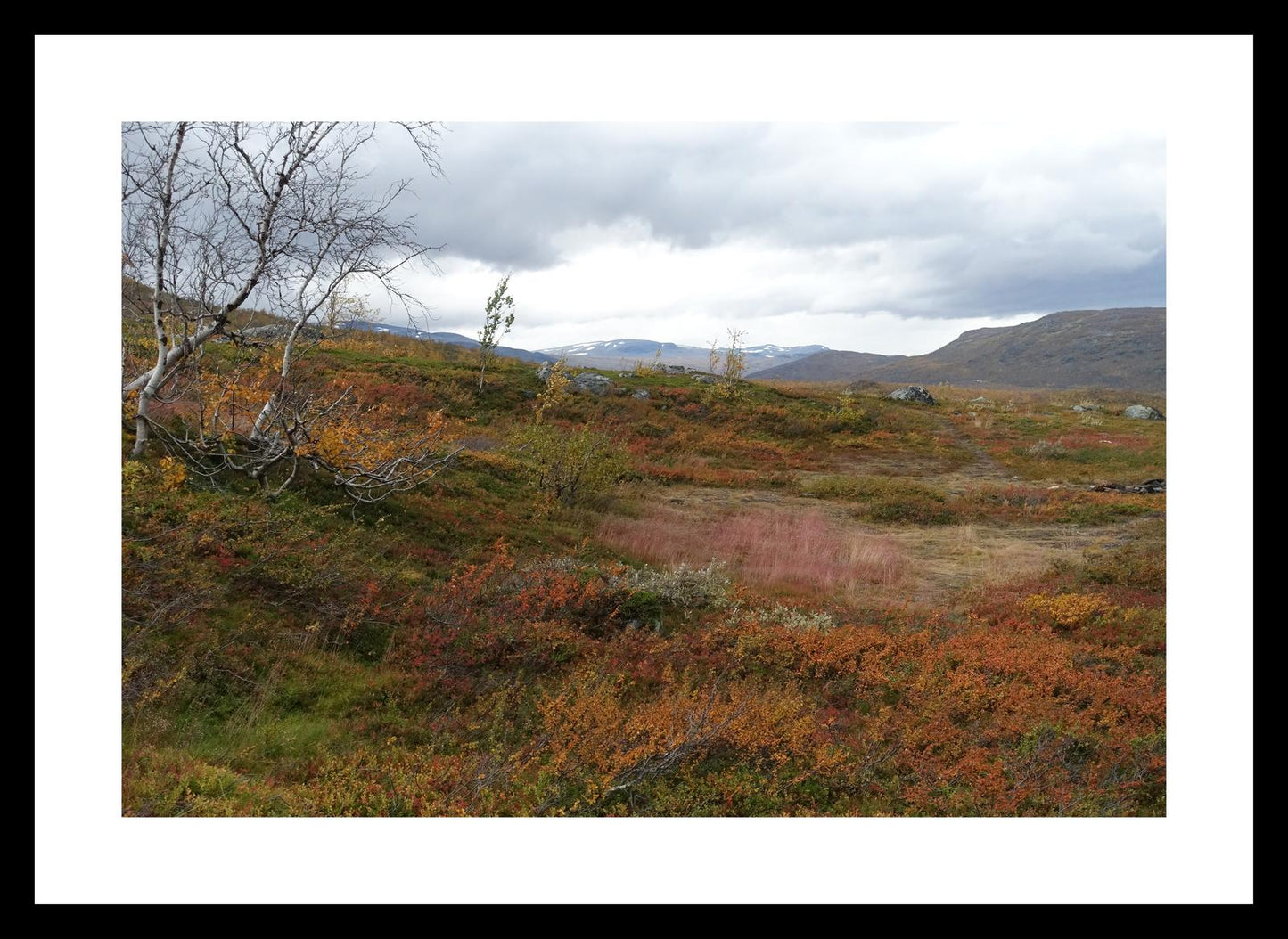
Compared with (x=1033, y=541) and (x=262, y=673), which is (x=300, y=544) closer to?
(x=262, y=673)

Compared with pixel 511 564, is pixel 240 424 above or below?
above

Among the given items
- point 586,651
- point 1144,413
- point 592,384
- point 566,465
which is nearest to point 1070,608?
point 586,651

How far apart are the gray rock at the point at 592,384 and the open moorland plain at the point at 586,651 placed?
1869cm

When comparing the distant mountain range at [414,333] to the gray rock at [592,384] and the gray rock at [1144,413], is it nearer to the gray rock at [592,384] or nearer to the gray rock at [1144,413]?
the gray rock at [592,384]

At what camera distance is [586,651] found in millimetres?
7438

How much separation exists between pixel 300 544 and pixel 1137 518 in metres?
19.7

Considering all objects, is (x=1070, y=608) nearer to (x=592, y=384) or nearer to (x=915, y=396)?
(x=592, y=384)

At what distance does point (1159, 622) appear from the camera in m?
9.02

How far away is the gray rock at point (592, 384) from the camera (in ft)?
112

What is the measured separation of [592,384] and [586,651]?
28044 mm

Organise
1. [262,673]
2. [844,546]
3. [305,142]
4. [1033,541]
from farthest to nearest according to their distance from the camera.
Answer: [1033,541] < [844,546] < [305,142] < [262,673]

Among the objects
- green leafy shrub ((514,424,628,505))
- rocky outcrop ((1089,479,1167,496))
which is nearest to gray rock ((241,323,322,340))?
green leafy shrub ((514,424,628,505))

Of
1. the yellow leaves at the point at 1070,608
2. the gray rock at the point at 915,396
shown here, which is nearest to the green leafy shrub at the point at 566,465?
the yellow leaves at the point at 1070,608
